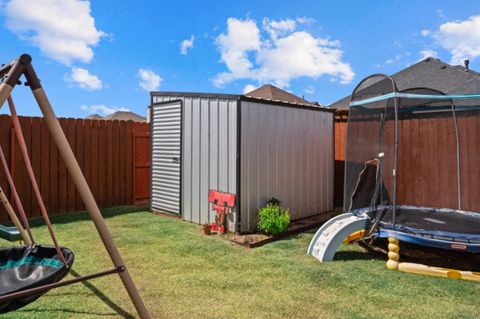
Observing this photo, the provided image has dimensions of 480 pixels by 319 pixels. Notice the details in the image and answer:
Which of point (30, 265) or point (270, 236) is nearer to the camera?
point (30, 265)

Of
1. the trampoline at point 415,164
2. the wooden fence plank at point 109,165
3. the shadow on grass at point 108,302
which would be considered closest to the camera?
the shadow on grass at point 108,302

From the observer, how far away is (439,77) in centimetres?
950

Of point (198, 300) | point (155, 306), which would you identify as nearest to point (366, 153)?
point (198, 300)

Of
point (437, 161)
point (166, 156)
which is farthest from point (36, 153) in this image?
point (437, 161)

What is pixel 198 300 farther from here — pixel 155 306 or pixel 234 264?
pixel 234 264

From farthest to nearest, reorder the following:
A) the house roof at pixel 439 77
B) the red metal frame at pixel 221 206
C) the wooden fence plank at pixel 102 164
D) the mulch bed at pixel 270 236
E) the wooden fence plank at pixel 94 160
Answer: the house roof at pixel 439 77, the wooden fence plank at pixel 102 164, the wooden fence plank at pixel 94 160, the red metal frame at pixel 221 206, the mulch bed at pixel 270 236

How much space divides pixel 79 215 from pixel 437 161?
6736 mm

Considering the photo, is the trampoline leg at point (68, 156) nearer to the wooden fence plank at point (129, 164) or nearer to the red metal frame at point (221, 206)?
the red metal frame at point (221, 206)

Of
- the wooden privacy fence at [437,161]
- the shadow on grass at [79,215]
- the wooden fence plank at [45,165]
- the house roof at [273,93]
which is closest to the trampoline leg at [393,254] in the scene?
the wooden privacy fence at [437,161]

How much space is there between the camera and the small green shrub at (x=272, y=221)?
520 cm

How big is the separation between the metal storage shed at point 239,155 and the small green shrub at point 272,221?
0.24 metres

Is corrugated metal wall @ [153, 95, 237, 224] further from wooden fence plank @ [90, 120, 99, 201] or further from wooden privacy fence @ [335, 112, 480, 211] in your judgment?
wooden privacy fence @ [335, 112, 480, 211]

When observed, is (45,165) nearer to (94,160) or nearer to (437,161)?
(94,160)

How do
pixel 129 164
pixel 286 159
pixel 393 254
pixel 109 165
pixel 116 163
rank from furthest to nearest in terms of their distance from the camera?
pixel 129 164 < pixel 116 163 < pixel 109 165 < pixel 286 159 < pixel 393 254
